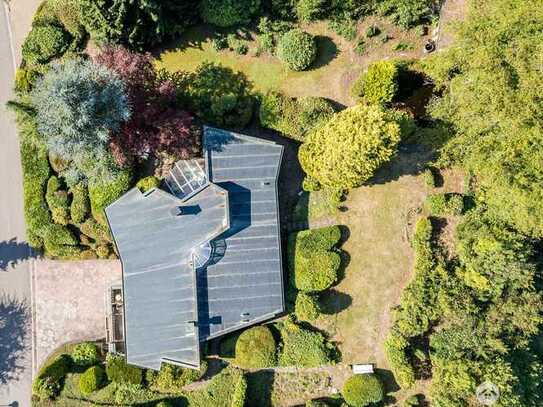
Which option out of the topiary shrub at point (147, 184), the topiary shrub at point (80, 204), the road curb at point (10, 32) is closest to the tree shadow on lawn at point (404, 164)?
the topiary shrub at point (147, 184)

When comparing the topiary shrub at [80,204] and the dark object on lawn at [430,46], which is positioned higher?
the dark object on lawn at [430,46]

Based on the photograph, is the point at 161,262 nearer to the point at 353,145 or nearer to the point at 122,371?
the point at 122,371

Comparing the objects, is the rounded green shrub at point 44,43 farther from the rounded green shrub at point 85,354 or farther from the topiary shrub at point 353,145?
the rounded green shrub at point 85,354

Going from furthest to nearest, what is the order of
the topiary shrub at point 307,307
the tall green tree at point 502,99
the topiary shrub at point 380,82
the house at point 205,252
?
1. the topiary shrub at point 307,307
2. the topiary shrub at point 380,82
3. the house at point 205,252
4. the tall green tree at point 502,99

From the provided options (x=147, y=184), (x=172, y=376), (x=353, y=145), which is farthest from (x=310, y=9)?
(x=172, y=376)

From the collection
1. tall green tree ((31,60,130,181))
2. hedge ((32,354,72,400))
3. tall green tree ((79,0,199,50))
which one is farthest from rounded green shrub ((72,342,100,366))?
tall green tree ((79,0,199,50))

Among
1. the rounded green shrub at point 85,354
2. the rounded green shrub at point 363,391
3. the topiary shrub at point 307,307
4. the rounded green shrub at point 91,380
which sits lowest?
the rounded green shrub at point 363,391
